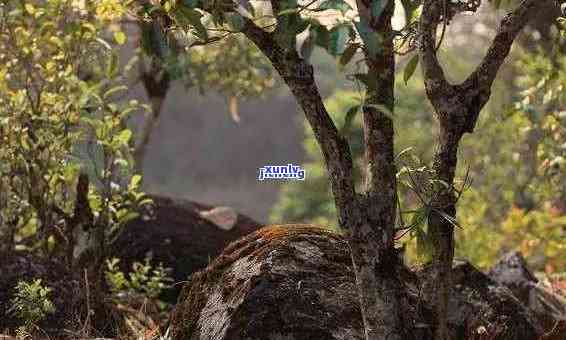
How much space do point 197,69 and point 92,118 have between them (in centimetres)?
358

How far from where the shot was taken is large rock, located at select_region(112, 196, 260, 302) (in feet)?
28.4

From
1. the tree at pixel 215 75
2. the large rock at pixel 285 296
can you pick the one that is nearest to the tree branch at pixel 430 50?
the large rock at pixel 285 296

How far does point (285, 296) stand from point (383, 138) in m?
0.99

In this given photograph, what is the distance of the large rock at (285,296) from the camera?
15.3 feet

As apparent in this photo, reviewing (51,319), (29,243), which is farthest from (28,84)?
(51,319)

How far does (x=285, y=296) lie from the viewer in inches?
188

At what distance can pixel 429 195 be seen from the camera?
447 cm

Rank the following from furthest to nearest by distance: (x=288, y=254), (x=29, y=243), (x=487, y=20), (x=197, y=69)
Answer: (x=487, y=20), (x=197, y=69), (x=29, y=243), (x=288, y=254)

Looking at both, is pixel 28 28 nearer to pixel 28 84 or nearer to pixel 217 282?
pixel 28 84

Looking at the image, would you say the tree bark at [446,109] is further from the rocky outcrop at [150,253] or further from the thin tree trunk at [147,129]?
the thin tree trunk at [147,129]

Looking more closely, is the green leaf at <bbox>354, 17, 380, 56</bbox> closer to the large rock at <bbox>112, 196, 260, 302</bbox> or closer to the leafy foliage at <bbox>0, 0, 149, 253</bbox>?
the leafy foliage at <bbox>0, 0, 149, 253</bbox>

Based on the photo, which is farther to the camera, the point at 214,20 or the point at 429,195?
the point at 429,195

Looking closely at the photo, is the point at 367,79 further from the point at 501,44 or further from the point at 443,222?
the point at 501,44

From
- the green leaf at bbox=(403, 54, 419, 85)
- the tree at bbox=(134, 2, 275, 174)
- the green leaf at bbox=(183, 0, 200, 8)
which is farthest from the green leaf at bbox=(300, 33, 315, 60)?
the tree at bbox=(134, 2, 275, 174)
